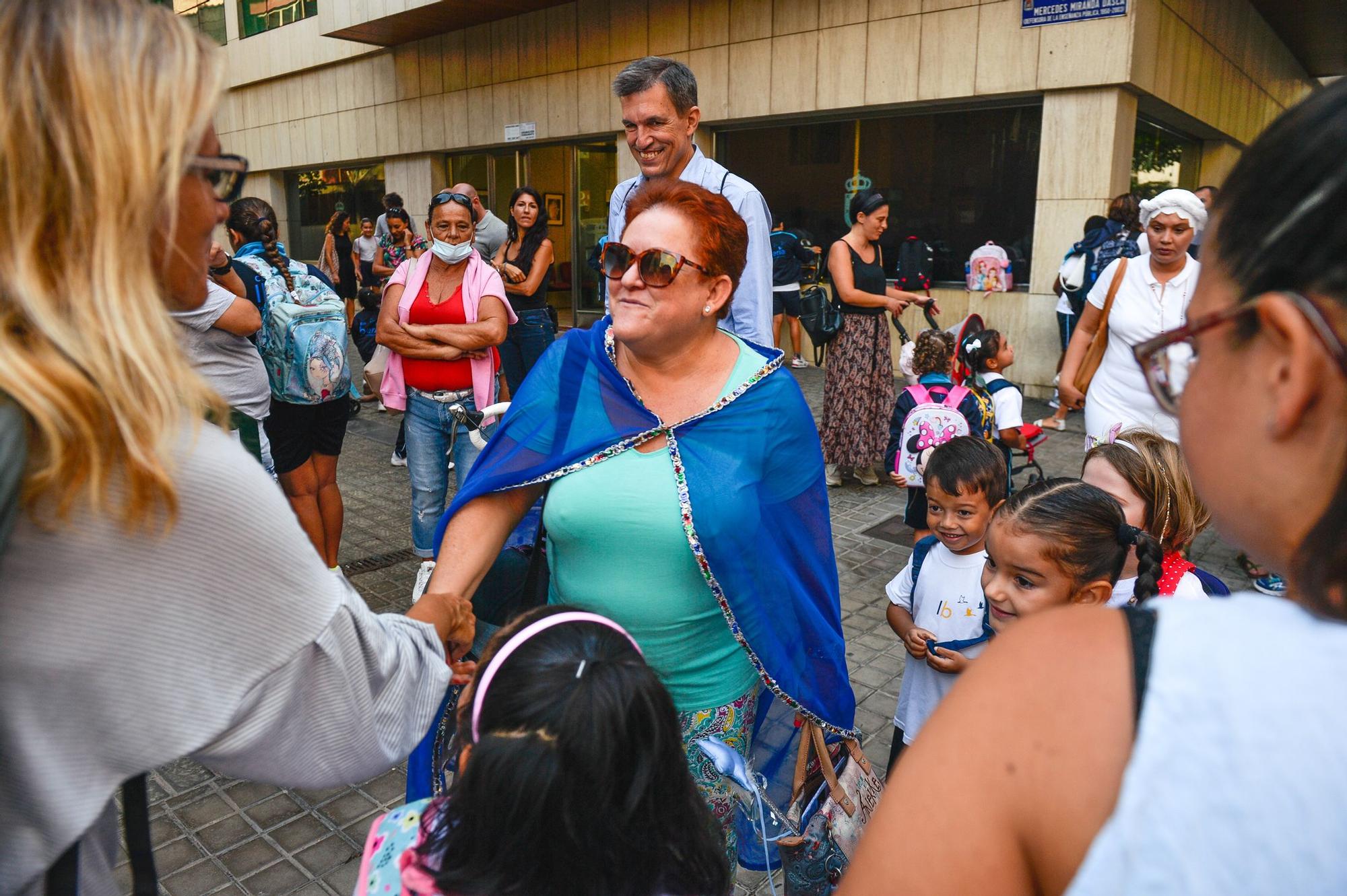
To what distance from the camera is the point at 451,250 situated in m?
5.17

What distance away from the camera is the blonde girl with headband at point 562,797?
1401 millimetres

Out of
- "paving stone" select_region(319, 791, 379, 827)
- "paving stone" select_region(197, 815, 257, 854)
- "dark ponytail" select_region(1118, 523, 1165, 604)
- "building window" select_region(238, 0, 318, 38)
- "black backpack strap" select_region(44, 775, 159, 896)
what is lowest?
"paving stone" select_region(319, 791, 379, 827)

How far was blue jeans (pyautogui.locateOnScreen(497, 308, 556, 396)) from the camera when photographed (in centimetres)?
737

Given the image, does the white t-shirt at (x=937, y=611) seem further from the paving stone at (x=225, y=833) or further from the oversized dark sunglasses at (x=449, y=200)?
the oversized dark sunglasses at (x=449, y=200)

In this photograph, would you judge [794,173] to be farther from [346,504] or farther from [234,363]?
[234,363]

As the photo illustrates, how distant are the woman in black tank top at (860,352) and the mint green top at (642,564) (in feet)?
15.4

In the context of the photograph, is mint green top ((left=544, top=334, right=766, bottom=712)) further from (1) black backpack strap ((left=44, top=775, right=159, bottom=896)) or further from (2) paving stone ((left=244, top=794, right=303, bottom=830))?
(2) paving stone ((left=244, top=794, right=303, bottom=830))

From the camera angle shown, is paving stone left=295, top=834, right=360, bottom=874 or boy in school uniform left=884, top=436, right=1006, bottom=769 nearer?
boy in school uniform left=884, top=436, right=1006, bottom=769

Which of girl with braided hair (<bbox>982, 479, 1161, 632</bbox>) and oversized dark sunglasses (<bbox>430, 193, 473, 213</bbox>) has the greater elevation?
oversized dark sunglasses (<bbox>430, 193, 473, 213</bbox>)

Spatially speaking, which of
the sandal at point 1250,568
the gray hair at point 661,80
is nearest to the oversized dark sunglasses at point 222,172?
the gray hair at point 661,80

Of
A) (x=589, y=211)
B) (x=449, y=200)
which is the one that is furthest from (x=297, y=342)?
(x=589, y=211)

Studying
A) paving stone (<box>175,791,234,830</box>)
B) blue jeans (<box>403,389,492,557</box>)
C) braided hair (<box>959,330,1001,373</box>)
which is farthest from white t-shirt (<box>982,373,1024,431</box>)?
paving stone (<box>175,791,234,830</box>)

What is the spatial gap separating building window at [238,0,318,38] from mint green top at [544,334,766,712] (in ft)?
60.0

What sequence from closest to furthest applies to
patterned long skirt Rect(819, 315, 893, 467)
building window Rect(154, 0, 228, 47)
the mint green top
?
the mint green top → patterned long skirt Rect(819, 315, 893, 467) → building window Rect(154, 0, 228, 47)
